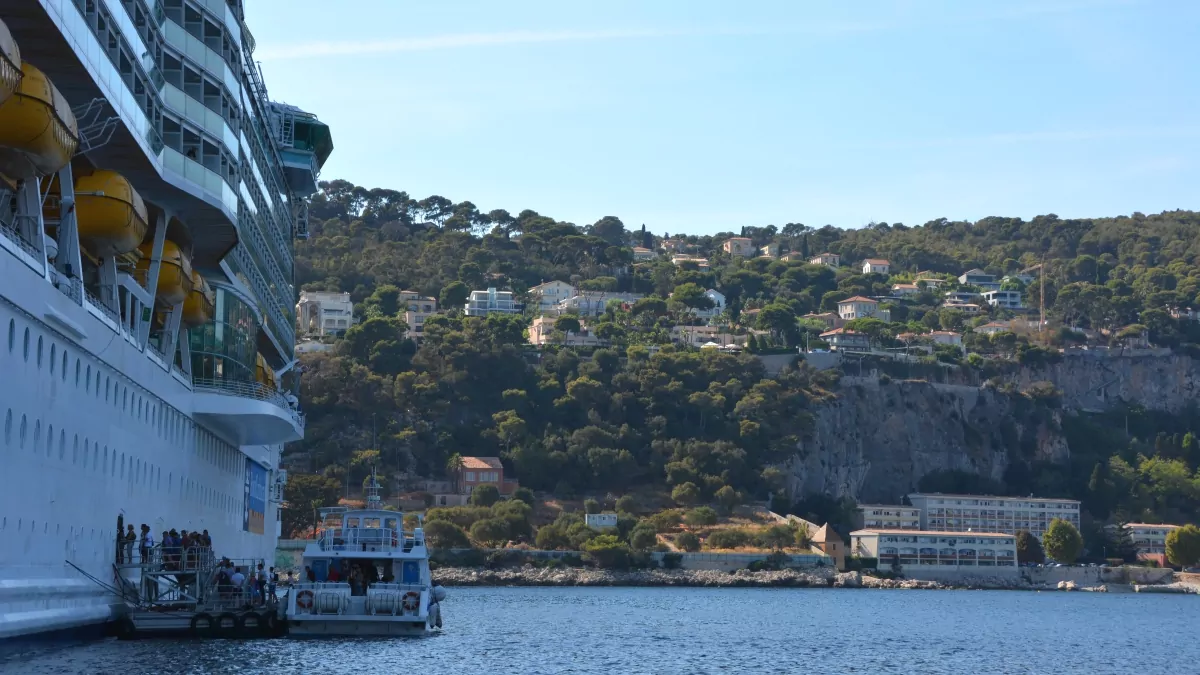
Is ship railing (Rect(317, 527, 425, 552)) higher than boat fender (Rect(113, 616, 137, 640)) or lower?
higher

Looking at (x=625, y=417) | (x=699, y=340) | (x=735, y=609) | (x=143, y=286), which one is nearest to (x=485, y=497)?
(x=625, y=417)

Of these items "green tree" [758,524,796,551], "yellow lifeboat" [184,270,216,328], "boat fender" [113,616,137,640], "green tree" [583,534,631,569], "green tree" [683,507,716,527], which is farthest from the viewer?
"green tree" [683,507,716,527]

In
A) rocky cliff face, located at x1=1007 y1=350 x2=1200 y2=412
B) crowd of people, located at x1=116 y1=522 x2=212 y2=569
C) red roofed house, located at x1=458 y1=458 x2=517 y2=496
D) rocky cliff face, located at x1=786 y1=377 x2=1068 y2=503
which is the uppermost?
rocky cliff face, located at x1=1007 y1=350 x2=1200 y2=412

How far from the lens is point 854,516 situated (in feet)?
497

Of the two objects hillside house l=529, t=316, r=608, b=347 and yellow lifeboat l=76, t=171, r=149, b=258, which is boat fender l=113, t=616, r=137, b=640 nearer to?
yellow lifeboat l=76, t=171, r=149, b=258

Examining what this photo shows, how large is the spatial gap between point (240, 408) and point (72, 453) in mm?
13628

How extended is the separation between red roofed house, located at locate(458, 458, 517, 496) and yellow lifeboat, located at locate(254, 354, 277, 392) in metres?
82.8

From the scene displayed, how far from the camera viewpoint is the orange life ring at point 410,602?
42.2 metres

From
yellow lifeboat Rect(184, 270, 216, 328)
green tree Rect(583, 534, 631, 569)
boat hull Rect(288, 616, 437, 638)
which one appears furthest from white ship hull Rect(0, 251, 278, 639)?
green tree Rect(583, 534, 631, 569)

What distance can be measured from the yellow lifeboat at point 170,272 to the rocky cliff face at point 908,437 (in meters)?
117

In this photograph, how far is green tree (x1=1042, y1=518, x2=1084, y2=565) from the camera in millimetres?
150375

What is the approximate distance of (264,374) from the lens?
53812 mm

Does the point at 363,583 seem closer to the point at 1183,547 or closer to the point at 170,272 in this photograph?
the point at 170,272

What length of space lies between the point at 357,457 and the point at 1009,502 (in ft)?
215
